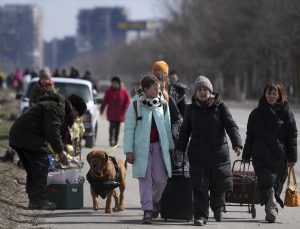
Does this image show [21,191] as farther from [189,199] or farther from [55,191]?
[189,199]

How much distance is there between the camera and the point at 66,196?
13.6 metres

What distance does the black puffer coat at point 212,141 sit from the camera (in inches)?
476

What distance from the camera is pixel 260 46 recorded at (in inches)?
2751

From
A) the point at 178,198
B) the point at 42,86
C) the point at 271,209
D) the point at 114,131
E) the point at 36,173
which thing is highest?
the point at 42,86

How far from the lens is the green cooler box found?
13.6 metres

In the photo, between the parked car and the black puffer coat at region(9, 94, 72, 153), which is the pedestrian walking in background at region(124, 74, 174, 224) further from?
the parked car

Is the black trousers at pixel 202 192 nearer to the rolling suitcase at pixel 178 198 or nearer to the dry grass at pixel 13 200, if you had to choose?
the rolling suitcase at pixel 178 198

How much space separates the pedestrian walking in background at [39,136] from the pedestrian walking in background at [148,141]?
3.39 ft

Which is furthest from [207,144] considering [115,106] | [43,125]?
[115,106]

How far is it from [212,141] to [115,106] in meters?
13.7

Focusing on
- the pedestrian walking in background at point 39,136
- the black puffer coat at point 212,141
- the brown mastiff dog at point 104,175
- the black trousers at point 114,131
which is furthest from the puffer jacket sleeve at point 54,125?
the black trousers at point 114,131

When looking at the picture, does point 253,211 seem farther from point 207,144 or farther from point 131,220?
point 131,220

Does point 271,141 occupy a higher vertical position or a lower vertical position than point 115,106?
lower

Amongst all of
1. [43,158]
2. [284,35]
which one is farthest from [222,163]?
[284,35]
